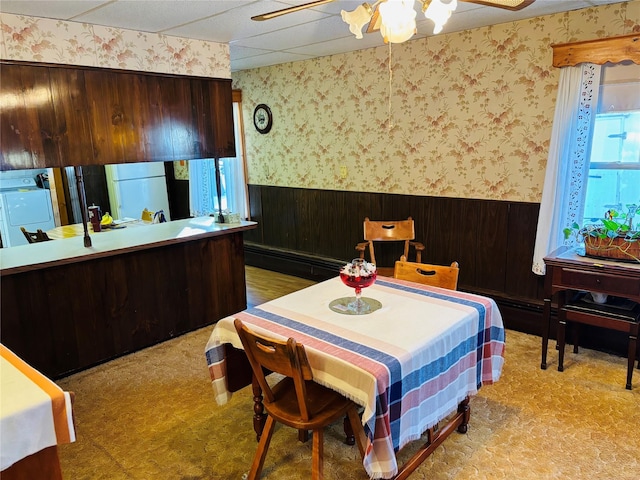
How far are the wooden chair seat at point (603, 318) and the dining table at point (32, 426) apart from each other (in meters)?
2.79

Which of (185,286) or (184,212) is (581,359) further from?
(184,212)

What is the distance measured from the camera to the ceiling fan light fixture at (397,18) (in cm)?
174

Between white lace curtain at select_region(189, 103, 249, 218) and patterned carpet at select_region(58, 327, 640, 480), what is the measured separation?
2.92 m

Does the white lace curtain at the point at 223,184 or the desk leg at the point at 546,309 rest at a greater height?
the white lace curtain at the point at 223,184

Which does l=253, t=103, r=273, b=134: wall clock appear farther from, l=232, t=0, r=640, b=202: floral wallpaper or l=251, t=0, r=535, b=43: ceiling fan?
l=251, t=0, r=535, b=43: ceiling fan

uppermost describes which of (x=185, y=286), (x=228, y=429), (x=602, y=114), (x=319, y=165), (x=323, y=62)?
(x=323, y=62)

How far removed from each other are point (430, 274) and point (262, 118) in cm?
342

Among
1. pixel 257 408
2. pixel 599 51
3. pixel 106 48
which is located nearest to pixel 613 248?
pixel 599 51

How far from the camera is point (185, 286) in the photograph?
12.2 ft

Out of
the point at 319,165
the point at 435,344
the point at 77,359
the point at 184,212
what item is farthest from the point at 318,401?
the point at 184,212

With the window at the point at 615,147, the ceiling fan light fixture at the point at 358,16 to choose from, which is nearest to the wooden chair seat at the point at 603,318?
the window at the point at 615,147

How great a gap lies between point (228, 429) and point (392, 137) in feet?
9.45

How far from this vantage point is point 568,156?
10.5ft

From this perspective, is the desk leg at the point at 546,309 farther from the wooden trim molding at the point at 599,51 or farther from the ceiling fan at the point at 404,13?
the ceiling fan at the point at 404,13
